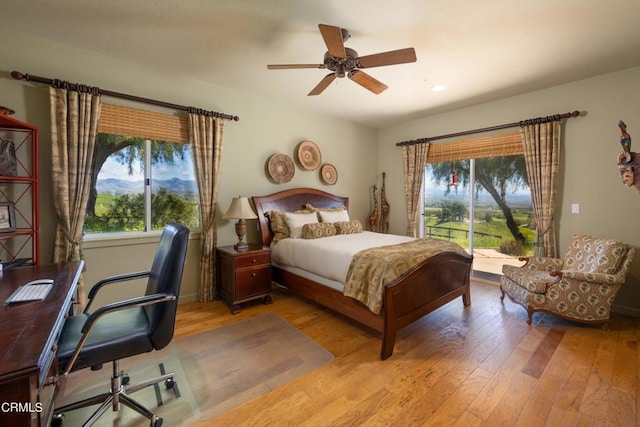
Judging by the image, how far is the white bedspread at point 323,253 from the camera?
2660mm

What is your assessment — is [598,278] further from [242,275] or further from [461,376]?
[242,275]

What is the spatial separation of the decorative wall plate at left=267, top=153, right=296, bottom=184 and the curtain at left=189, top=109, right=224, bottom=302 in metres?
0.80

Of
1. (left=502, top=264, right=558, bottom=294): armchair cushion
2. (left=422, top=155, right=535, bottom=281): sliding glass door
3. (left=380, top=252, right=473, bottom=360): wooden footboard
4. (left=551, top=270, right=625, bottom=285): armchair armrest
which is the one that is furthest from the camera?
(left=422, top=155, right=535, bottom=281): sliding glass door

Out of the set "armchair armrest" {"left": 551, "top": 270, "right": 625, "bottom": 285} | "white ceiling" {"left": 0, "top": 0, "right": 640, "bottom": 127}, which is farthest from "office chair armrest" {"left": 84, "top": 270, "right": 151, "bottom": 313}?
"armchair armrest" {"left": 551, "top": 270, "right": 625, "bottom": 285}

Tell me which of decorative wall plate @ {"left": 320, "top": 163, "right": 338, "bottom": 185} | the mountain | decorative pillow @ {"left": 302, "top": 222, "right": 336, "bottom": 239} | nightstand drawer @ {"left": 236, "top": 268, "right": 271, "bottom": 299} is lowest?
nightstand drawer @ {"left": 236, "top": 268, "right": 271, "bottom": 299}

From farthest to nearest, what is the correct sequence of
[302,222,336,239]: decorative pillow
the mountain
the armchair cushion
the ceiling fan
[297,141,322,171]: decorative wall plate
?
1. [297,141,322,171]: decorative wall plate
2. [302,222,336,239]: decorative pillow
3. the mountain
4. the armchair cushion
5. the ceiling fan

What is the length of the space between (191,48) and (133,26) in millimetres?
463

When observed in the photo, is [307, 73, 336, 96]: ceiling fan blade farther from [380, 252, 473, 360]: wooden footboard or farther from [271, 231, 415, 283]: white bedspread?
[380, 252, 473, 360]: wooden footboard

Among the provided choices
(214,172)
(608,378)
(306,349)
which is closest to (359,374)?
(306,349)

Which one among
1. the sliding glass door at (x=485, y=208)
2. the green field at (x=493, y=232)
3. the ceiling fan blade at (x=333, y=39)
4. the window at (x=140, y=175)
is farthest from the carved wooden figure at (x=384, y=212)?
the ceiling fan blade at (x=333, y=39)

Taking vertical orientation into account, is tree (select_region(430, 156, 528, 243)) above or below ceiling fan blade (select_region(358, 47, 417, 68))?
below

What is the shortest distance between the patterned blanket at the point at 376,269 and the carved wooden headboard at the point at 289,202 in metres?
1.59

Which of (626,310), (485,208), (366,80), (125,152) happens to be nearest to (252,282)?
(125,152)

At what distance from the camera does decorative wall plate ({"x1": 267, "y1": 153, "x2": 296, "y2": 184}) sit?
13.0ft
